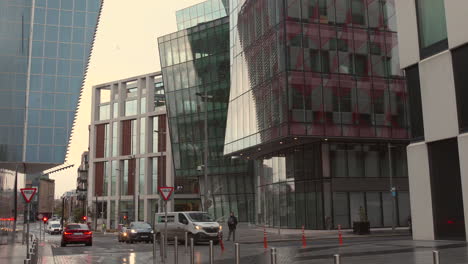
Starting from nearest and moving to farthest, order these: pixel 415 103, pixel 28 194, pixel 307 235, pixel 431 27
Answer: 1. pixel 28 194
2. pixel 431 27
3. pixel 415 103
4. pixel 307 235

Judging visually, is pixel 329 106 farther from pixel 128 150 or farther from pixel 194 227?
pixel 128 150

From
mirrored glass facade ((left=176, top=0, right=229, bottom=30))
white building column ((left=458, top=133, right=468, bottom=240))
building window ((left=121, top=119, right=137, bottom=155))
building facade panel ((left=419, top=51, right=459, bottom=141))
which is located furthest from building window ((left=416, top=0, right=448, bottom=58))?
building window ((left=121, top=119, right=137, bottom=155))

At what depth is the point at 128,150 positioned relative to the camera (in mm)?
96000

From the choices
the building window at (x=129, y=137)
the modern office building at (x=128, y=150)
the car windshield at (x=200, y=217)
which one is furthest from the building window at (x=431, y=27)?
the building window at (x=129, y=137)

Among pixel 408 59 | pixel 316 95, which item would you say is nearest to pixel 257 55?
pixel 316 95

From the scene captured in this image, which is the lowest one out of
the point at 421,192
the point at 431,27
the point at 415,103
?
the point at 421,192

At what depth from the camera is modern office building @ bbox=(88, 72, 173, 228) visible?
299ft

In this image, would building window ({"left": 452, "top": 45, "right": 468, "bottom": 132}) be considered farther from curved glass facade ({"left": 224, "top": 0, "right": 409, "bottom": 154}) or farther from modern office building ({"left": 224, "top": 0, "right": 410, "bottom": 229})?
modern office building ({"left": 224, "top": 0, "right": 410, "bottom": 229})

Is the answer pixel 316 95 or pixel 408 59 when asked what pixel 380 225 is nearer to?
pixel 316 95

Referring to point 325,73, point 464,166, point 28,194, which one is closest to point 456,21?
point 464,166

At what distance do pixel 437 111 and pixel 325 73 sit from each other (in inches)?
789

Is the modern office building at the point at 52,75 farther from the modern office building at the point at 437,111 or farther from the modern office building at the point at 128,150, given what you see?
the modern office building at the point at 437,111

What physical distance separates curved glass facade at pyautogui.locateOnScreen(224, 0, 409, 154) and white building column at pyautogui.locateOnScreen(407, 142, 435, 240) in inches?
642

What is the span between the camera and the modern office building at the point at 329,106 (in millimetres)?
39875
